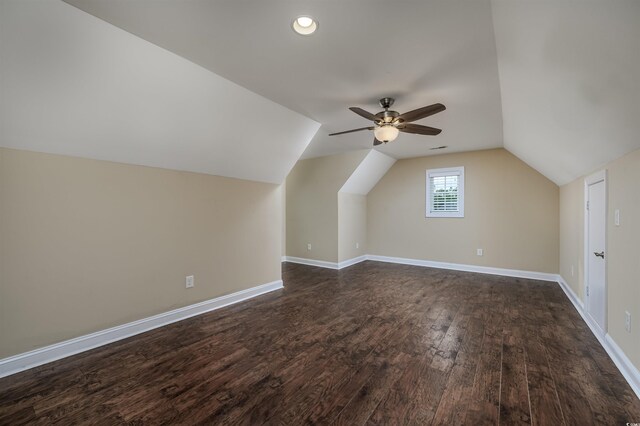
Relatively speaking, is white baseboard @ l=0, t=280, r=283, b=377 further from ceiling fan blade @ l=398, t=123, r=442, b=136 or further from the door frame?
the door frame

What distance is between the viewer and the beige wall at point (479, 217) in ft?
16.0

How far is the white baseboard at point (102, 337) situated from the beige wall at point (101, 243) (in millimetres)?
54

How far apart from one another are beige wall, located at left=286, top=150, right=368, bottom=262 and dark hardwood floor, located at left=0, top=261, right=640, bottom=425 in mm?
2614

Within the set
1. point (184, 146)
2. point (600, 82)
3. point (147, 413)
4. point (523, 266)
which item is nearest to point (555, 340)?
point (600, 82)

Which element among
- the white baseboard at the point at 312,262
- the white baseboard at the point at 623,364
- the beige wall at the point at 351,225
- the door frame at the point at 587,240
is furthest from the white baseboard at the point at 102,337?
the door frame at the point at 587,240

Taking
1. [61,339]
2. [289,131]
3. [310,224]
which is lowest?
[61,339]

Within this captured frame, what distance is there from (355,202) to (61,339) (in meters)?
5.28

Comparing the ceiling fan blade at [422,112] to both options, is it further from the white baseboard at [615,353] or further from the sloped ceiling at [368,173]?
the sloped ceiling at [368,173]

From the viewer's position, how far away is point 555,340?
8.67 ft

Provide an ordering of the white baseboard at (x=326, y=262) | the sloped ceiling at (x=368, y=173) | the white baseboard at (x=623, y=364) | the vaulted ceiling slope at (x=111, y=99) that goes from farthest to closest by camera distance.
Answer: the white baseboard at (x=326, y=262)
the sloped ceiling at (x=368, y=173)
the white baseboard at (x=623, y=364)
the vaulted ceiling slope at (x=111, y=99)

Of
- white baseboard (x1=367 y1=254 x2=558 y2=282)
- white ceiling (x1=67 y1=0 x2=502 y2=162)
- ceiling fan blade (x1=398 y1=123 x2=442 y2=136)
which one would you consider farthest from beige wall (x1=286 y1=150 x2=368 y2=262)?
white ceiling (x1=67 y1=0 x2=502 y2=162)

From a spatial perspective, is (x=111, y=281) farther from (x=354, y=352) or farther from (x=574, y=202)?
(x=574, y=202)

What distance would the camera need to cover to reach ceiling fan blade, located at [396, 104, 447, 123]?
2423mm

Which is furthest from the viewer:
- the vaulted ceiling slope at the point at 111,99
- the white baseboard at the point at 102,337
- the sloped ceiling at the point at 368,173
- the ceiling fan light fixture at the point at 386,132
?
the sloped ceiling at the point at 368,173
